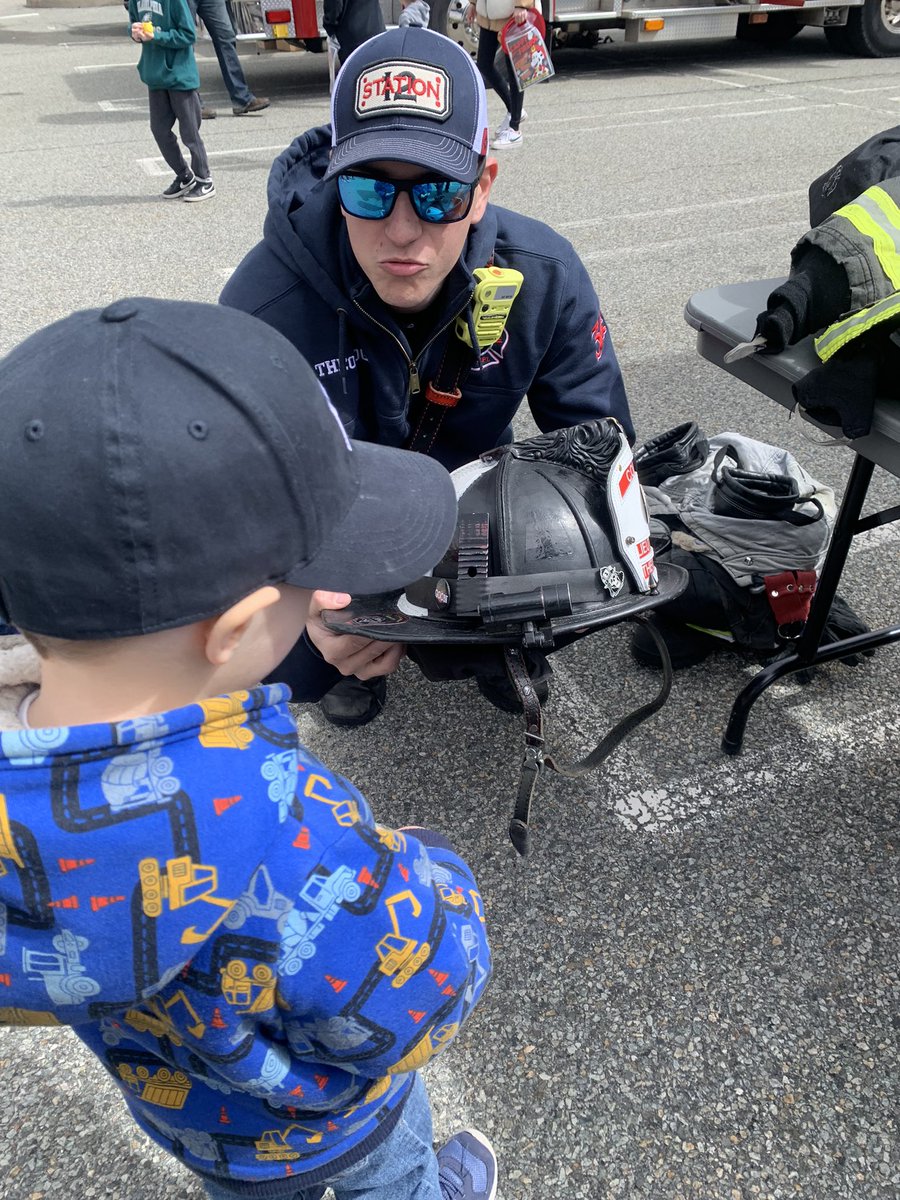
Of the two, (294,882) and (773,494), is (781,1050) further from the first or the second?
(773,494)

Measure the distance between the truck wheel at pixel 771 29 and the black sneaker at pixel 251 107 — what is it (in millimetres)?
5148

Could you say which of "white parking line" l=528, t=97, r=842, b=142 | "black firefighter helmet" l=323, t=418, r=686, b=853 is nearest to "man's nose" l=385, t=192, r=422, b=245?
"black firefighter helmet" l=323, t=418, r=686, b=853

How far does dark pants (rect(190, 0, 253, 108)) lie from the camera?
761 centimetres

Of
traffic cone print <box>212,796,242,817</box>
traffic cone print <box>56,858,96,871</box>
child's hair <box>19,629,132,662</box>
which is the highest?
child's hair <box>19,629,132,662</box>

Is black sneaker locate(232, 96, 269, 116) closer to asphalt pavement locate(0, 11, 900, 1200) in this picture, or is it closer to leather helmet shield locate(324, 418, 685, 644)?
asphalt pavement locate(0, 11, 900, 1200)

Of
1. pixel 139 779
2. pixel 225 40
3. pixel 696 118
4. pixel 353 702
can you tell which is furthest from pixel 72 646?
pixel 225 40

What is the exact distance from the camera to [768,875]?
190 cm

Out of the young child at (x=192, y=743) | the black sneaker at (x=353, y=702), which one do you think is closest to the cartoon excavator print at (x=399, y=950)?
the young child at (x=192, y=743)

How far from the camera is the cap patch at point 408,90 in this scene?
5.64 feet

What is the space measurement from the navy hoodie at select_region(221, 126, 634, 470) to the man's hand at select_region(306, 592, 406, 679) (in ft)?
1.50

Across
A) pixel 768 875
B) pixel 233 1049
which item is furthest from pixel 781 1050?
pixel 233 1049

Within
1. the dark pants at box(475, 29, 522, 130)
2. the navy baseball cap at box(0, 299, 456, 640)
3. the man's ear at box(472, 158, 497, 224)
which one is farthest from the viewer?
the dark pants at box(475, 29, 522, 130)

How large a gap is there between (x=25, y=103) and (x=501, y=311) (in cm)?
952

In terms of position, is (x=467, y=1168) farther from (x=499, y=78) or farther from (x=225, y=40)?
(x=225, y=40)
